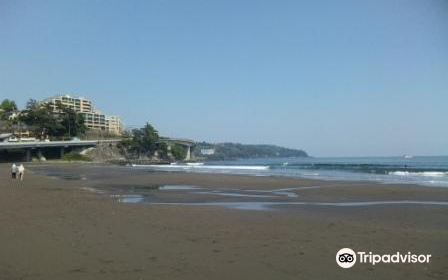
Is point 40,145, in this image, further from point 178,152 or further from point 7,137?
point 178,152

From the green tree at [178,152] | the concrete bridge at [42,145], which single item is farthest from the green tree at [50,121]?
the green tree at [178,152]

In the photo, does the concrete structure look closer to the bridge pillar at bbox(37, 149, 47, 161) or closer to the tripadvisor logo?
the bridge pillar at bbox(37, 149, 47, 161)

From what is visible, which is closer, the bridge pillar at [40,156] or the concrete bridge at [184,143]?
the bridge pillar at [40,156]

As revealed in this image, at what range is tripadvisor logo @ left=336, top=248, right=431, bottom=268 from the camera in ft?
22.3

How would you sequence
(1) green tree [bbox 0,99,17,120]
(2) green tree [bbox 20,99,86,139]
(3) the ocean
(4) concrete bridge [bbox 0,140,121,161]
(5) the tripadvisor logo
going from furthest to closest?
(1) green tree [bbox 0,99,17,120], (2) green tree [bbox 20,99,86,139], (4) concrete bridge [bbox 0,140,121,161], (3) the ocean, (5) the tripadvisor logo

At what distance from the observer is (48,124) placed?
114562 mm

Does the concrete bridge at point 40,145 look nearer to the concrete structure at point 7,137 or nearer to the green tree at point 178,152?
the concrete structure at point 7,137

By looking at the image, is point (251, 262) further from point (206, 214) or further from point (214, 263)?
point (206, 214)

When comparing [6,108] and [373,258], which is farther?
[6,108]

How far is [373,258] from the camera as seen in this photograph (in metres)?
7.06

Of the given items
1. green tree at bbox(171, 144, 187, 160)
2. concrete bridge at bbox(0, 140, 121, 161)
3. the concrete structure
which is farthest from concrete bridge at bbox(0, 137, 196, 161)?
green tree at bbox(171, 144, 187, 160)

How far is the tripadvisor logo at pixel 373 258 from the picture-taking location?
6797 millimetres

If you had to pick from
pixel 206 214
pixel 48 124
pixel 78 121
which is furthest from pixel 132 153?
pixel 206 214

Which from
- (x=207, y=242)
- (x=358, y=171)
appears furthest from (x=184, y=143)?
(x=207, y=242)
